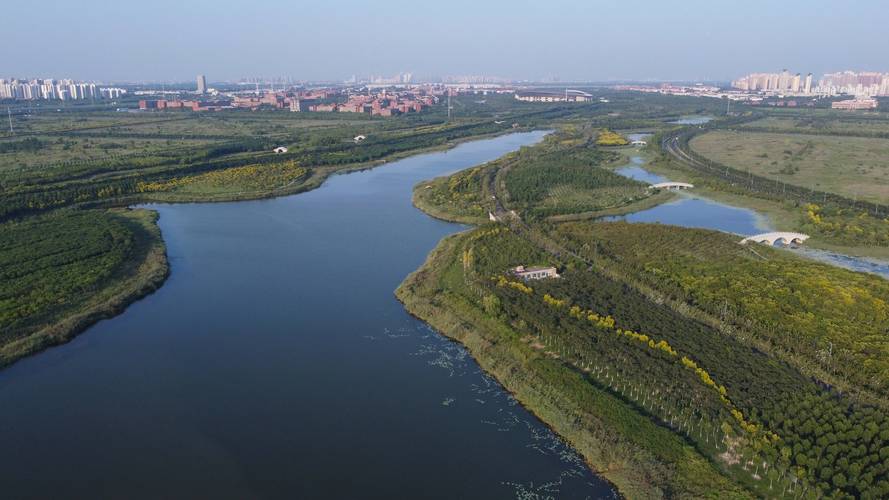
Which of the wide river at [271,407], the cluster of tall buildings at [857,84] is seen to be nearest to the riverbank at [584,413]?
the wide river at [271,407]

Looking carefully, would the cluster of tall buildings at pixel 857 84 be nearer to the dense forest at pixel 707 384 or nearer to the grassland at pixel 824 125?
the grassland at pixel 824 125

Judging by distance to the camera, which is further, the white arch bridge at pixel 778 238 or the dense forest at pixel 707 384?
the white arch bridge at pixel 778 238

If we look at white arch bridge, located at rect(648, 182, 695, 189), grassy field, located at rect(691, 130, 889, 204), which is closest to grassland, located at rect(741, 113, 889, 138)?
grassy field, located at rect(691, 130, 889, 204)

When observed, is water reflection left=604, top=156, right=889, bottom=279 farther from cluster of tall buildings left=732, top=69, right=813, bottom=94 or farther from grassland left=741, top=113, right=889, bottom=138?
cluster of tall buildings left=732, top=69, right=813, bottom=94

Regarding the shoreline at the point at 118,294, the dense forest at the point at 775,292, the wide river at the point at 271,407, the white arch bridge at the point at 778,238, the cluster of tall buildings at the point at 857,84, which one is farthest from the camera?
the cluster of tall buildings at the point at 857,84

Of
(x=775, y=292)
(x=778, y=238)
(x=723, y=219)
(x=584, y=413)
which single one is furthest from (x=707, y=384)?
(x=723, y=219)

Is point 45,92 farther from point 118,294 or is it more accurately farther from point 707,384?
point 707,384

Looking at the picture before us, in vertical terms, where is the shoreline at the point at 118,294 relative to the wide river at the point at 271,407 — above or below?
above
